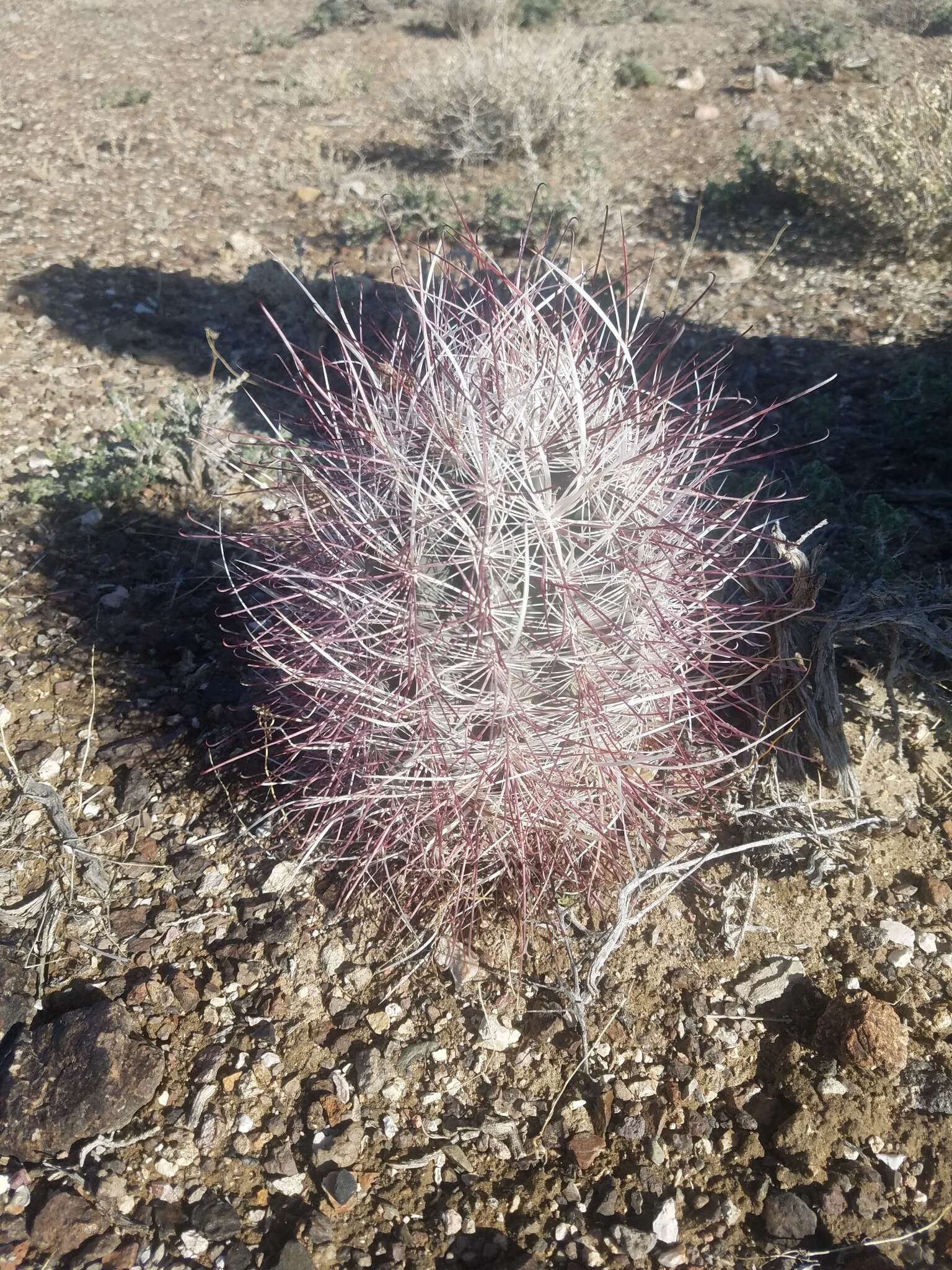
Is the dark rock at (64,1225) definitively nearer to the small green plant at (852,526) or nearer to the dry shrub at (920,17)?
the small green plant at (852,526)

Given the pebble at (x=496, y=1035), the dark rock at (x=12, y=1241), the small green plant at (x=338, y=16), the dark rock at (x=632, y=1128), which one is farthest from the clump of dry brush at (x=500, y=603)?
the small green plant at (x=338, y=16)

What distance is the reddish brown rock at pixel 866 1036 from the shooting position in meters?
1.93

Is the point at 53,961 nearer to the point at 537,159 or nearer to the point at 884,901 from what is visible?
the point at 884,901

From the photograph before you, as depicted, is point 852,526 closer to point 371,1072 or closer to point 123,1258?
point 371,1072

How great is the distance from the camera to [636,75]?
291 inches

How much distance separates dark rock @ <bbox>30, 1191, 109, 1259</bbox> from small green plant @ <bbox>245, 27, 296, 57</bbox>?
9308 mm

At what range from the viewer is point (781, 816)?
7.93ft

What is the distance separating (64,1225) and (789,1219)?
53.4 inches

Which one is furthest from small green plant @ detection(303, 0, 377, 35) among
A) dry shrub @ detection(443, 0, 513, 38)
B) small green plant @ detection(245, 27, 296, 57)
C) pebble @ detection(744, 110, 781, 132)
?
pebble @ detection(744, 110, 781, 132)

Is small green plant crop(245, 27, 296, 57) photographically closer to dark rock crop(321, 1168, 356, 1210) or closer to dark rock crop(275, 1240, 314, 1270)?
dark rock crop(321, 1168, 356, 1210)

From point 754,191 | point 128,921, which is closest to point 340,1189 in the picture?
point 128,921

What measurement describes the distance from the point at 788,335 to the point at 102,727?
11.7 ft

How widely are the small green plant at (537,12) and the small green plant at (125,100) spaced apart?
12.5 ft

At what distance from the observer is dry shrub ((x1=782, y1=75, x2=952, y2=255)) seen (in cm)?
482
